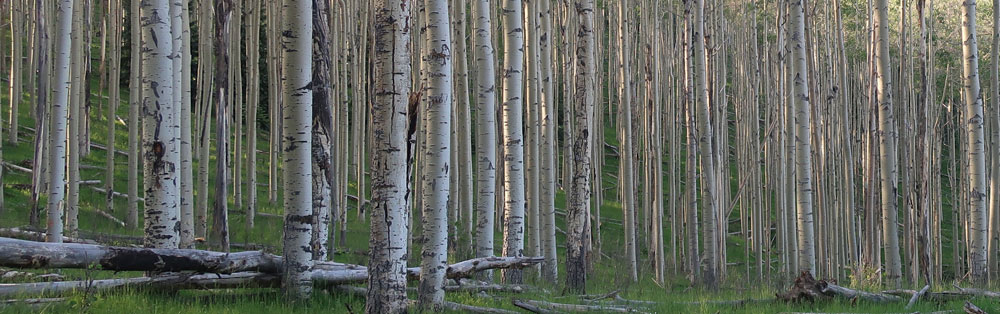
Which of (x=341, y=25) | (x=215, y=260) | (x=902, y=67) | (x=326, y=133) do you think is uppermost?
(x=341, y=25)

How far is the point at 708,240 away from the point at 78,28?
10058 millimetres

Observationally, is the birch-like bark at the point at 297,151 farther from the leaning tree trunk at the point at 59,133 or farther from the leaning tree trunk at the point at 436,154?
the leaning tree trunk at the point at 59,133

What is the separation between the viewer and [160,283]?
5.93 meters

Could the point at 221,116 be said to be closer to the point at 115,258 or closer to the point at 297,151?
the point at 297,151

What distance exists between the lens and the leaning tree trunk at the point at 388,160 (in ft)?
17.2

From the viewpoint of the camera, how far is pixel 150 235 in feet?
21.0

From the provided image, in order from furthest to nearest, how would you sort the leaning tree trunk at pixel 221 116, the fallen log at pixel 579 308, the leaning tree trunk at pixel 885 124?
the leaning tree trunk at pixel 221 116 → the leaning tree trunk at pixel 885 124 → the fallen log at pixel 579 308

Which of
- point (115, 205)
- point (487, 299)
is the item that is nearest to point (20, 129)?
point (115, 205)

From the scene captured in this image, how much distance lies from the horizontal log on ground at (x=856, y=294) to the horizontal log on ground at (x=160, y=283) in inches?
194

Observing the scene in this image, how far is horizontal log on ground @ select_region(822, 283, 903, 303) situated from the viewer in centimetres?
730

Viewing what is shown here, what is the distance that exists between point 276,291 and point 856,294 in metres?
5.26

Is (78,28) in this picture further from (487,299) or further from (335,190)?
(487,299)

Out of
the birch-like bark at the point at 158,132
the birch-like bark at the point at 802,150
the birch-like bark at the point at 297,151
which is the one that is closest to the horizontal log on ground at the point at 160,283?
the birch-like bark at the point at 297,151

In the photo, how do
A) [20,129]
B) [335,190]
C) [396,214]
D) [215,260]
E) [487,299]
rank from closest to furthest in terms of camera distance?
1. [396,214]
2. [215,260]
3. [487,299]
4. [335,190]
5. [20,129]
